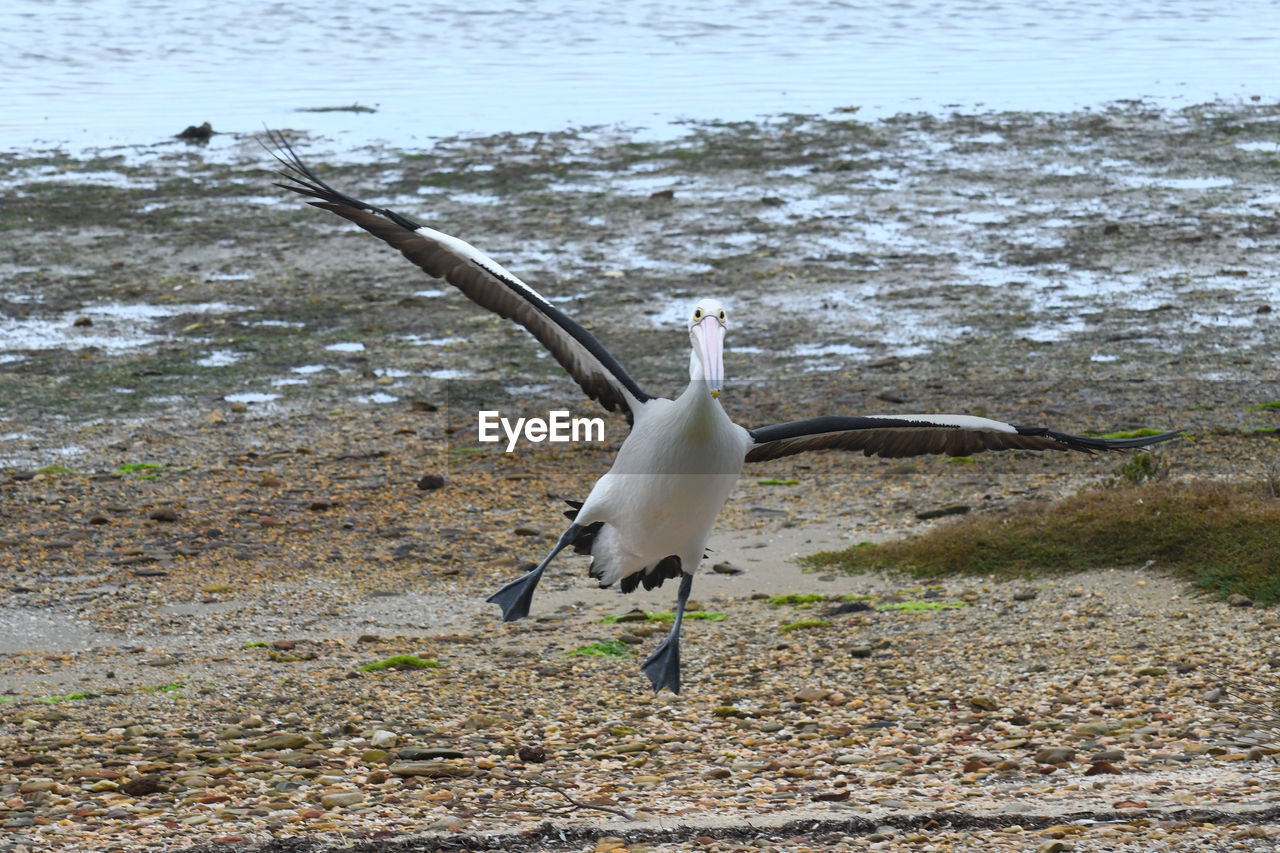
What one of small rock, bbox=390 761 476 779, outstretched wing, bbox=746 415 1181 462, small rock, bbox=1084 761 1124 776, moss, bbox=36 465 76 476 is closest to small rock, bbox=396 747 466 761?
small rock, bbox=390 761 476 779

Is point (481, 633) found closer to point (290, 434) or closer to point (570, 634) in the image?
point (570, 634)

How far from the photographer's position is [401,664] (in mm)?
7688

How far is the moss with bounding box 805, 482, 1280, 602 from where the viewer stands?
322 inches

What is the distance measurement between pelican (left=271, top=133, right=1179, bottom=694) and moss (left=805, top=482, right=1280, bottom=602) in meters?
1.44

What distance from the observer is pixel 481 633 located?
27.1ft

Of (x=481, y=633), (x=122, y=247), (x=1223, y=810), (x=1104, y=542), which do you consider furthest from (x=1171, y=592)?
(x=122, y=247)

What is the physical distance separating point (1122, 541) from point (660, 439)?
355cm

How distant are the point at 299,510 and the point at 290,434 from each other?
1.72 meters

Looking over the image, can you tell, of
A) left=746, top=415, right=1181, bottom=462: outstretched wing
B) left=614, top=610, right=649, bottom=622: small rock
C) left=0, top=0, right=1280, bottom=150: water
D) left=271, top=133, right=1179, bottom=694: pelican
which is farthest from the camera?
left=0, top=0, right=1280, bottom=150: water

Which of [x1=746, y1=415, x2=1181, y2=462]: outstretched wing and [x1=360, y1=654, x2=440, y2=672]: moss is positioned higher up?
[x1=746, y1=415, x2=1181, y2=462]: outstretched wing

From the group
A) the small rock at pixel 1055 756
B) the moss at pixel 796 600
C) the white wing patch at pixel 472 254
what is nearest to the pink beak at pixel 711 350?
the white wing patch at pixel 472 254

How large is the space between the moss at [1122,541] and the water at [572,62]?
13354 millimetres

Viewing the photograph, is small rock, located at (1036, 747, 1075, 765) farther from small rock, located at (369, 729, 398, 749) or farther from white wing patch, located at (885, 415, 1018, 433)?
small rock, located at (369, 729, 398, 749)

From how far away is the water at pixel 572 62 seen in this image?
23.1m
